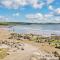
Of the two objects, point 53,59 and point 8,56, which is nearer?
point 53,59

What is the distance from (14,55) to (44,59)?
5.31 meters

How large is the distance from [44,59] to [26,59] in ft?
10.4

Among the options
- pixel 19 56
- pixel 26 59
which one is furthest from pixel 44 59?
pixel 19 56

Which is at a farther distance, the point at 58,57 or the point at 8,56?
the point at 8,56

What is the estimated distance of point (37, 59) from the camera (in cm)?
1549

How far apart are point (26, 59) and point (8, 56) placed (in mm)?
2283

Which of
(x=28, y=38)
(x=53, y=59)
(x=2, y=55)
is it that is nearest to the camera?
(x=53, y=59)

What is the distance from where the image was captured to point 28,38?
36.2 m

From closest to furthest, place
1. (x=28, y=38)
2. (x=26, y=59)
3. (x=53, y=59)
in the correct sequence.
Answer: (x=53, y=59) → (x=26, y=59) → (x=28, y=38)

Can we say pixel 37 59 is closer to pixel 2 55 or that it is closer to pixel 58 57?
pixel 58 57

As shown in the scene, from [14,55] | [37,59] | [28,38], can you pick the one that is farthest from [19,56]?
[28,38]

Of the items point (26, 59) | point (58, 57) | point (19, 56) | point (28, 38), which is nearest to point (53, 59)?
point (58, 57)

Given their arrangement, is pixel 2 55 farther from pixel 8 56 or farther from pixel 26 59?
pixel 26 59

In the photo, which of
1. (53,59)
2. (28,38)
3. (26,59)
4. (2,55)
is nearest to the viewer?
(53,59)
